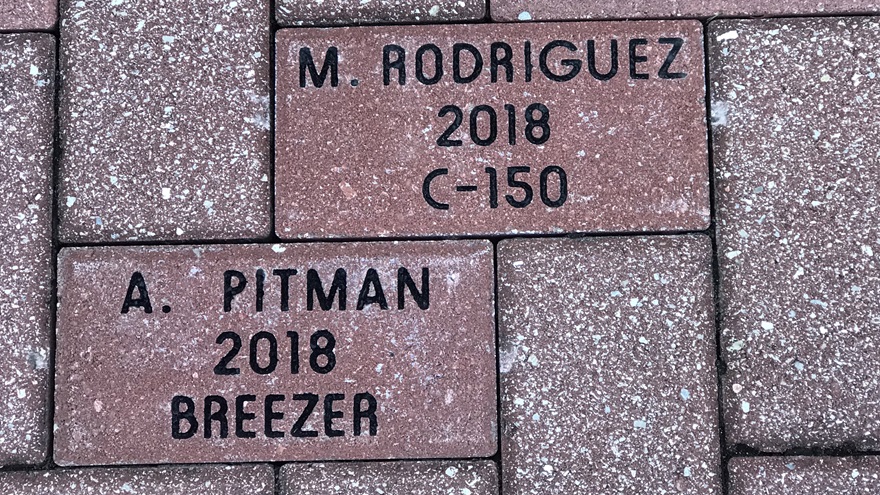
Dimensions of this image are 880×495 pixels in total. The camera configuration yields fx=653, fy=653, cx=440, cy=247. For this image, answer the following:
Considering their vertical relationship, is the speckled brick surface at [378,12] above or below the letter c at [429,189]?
Answer: above

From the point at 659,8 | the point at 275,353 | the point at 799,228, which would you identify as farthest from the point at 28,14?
the point at 799,228

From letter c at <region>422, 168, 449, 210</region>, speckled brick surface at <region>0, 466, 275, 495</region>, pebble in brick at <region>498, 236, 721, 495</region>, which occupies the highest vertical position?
letter c at <region>422, 168, 449, 210</region>

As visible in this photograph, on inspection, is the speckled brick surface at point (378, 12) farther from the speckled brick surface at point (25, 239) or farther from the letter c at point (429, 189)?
the speckled brick surface at point (25, 239)

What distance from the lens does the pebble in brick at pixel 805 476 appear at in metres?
1.40

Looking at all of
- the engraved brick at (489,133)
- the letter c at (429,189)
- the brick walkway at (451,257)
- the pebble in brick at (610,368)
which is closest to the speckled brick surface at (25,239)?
the brick walkway at (451,257)

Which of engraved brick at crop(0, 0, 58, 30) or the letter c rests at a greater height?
engraved brick at crop(0, 0, 58, 30)

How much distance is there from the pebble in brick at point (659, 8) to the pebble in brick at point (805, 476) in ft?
3.25

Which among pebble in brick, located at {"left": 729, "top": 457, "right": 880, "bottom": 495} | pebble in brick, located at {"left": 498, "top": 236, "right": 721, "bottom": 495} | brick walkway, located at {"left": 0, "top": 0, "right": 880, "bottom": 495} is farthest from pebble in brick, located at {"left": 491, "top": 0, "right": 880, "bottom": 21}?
pebble in brick, located at {"left": 729, "top": 457, "right": 880, "bottom": 495}

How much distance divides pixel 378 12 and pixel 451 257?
58 centimetres

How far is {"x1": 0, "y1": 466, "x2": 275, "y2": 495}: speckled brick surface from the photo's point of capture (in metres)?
1.42

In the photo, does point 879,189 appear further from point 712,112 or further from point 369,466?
point 369,466

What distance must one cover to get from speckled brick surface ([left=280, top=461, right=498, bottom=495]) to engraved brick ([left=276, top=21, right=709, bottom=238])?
511mm

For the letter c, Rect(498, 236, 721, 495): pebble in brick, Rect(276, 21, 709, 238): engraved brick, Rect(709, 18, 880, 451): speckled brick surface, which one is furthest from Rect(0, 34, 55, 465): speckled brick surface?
Rect(709, 18, 880, 451): speckled brick surface

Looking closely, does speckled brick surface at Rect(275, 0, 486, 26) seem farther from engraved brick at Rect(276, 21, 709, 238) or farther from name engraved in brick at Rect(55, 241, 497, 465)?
name engraved in brick at Rect(55, 241, 497, 465)
